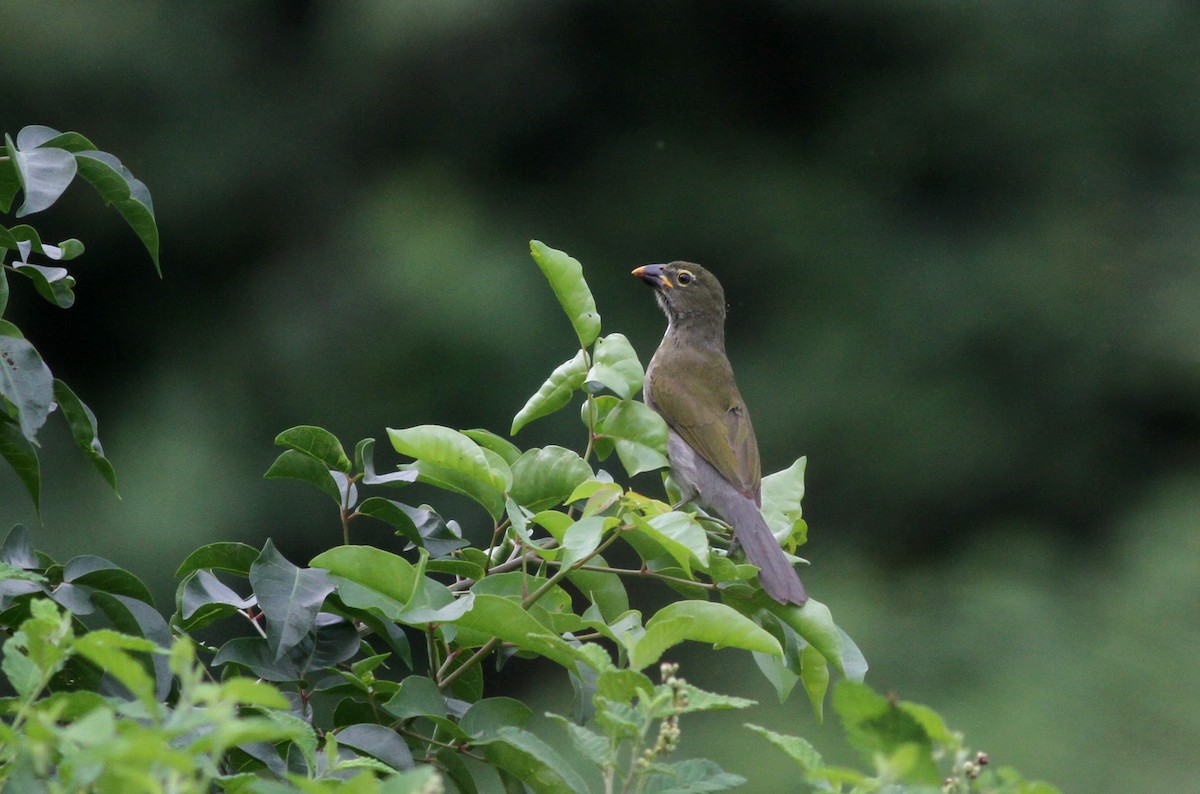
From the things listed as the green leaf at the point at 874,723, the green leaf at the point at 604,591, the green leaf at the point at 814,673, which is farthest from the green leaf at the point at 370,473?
the green leaf at the point at 874,723

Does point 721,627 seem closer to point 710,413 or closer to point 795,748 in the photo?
point 795,748

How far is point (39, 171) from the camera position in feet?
5.08

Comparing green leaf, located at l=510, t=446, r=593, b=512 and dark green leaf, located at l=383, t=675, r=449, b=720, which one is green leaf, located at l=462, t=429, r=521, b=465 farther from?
dark green leaf, located at l=383, t=675, r=449, b=720

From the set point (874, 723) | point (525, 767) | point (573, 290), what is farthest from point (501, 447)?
point (874, 723)

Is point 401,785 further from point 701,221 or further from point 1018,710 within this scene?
point 701,221

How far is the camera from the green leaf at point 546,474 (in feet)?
5.76

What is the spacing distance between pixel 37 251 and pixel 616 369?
74 centimetres

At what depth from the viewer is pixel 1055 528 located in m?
8.01

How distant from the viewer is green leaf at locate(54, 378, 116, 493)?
65.2 inches

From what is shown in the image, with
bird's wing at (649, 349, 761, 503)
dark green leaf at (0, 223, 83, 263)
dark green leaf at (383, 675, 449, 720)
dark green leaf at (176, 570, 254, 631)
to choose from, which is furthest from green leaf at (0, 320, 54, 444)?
bird's wing at (649, 349, 761, 503)

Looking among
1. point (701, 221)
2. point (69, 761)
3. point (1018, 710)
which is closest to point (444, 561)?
point (69, 761)

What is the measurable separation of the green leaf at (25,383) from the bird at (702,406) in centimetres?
111

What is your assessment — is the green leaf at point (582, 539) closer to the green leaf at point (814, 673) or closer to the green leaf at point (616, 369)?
the green leaf at point (616, 369)

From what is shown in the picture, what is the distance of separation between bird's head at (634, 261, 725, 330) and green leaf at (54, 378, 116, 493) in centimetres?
278
